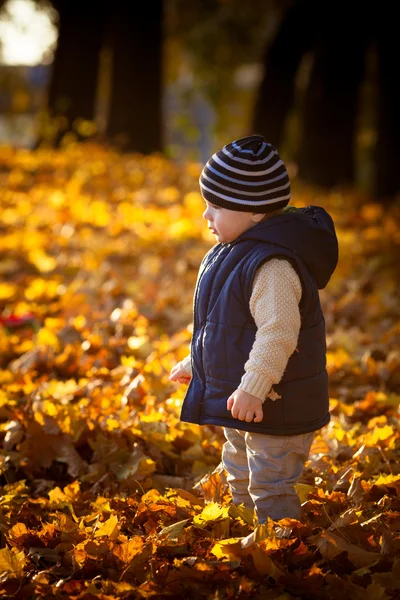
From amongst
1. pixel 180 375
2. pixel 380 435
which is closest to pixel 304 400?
pixel 180 375

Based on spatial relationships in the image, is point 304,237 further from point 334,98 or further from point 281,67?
point 281,67

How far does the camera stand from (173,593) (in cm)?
266

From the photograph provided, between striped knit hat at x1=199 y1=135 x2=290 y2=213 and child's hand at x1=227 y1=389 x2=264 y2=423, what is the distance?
654 mm

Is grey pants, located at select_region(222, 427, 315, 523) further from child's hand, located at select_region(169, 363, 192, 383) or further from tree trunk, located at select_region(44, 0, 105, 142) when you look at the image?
tree trunk, located at select_region(44, 0, 105, 142)

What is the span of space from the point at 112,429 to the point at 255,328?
1268 mm

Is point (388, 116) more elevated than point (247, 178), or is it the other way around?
point (247, 178)

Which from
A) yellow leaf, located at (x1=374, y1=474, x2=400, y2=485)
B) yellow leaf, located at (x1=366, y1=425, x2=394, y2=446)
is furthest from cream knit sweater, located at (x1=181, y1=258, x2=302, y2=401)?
yellow leaf, located at (x1=366, y1=425, x2=394, y2=446)

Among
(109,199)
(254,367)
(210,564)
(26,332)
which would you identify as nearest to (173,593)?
(210,564)

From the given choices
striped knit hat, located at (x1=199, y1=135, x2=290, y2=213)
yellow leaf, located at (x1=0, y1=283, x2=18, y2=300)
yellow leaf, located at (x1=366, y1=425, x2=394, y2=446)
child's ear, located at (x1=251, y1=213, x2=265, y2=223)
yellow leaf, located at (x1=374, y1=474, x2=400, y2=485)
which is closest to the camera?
striped knit hat, located at (x1=199, y1=135, x2=290, y2=213)

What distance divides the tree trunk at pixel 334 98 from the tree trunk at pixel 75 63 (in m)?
3.73

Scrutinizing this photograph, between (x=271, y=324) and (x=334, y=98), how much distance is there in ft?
39.2

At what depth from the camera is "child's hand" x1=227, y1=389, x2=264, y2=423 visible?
9.24ft

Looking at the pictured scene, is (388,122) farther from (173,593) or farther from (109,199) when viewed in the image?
(173,593)

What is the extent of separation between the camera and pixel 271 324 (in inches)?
111
